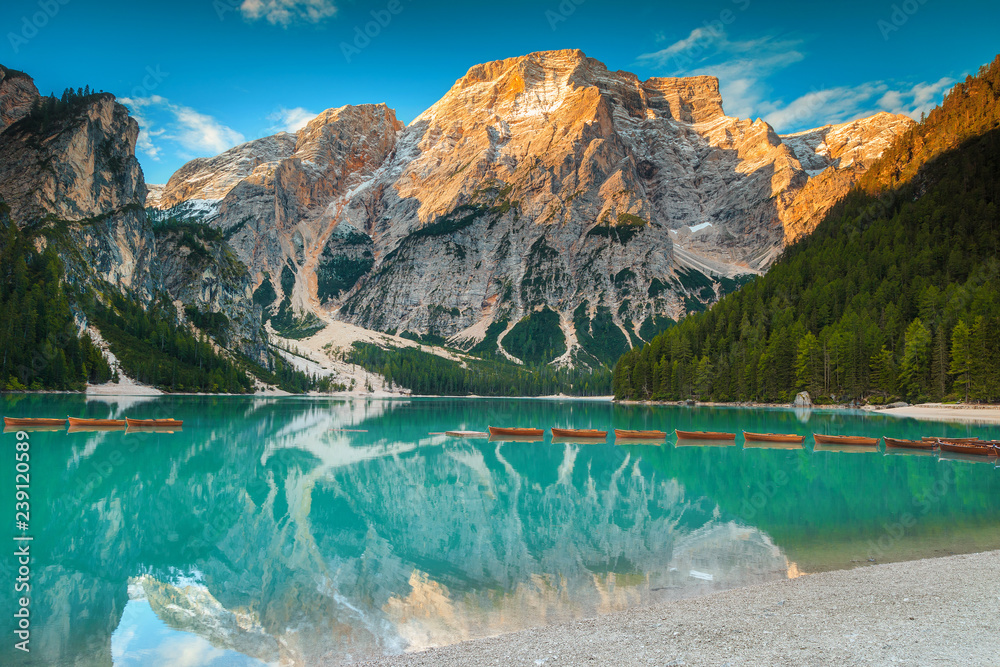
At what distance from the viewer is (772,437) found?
53.9 metres

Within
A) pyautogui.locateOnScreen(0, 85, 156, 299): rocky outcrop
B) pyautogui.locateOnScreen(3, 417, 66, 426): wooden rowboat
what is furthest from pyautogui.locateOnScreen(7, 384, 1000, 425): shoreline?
pyautogui.locateOnScreen(3, 417, 66, 426): wooden rowboat

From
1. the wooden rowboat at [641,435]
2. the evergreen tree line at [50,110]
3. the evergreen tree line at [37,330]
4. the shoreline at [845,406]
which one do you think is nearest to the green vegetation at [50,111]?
the evergreen tree line at [50,110]

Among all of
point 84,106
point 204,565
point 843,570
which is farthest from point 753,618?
point 84,106

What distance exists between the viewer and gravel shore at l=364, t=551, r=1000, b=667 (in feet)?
33.5

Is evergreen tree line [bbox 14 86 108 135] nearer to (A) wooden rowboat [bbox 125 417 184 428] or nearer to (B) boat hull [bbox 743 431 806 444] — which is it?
(A) wooden rowboat [bbox 125 417 184 428]

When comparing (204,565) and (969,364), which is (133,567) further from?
(969,364)

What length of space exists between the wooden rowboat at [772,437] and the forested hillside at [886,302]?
43.0 metres

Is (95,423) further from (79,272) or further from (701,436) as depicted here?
(79,272)

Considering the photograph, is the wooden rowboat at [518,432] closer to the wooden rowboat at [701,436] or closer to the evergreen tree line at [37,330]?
the wooden rowboat at [701,436]

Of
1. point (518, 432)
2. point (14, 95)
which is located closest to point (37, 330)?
point (518, 432)

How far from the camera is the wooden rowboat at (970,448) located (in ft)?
138

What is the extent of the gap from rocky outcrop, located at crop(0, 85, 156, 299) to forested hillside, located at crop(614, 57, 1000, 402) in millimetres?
156875

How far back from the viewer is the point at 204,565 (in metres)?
18.2

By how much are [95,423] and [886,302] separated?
11874cm
